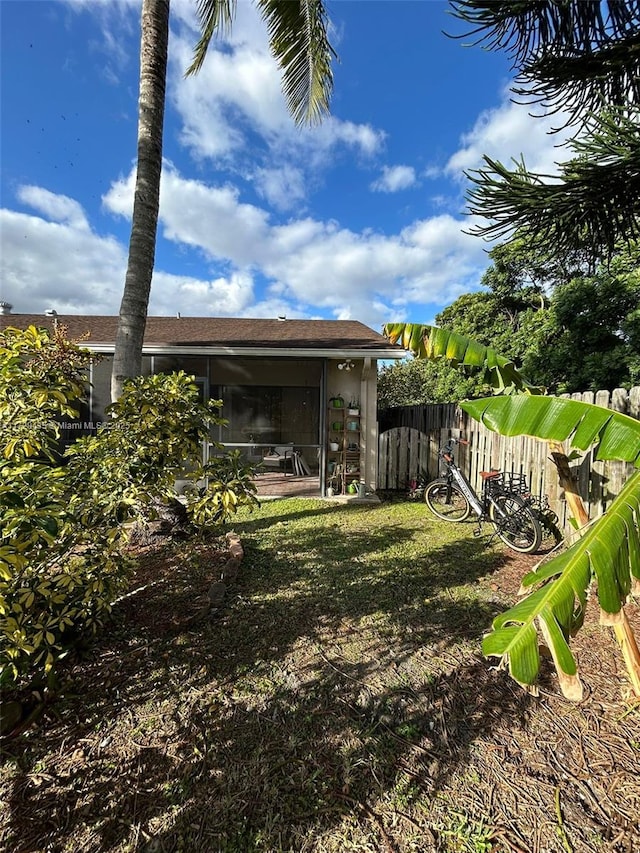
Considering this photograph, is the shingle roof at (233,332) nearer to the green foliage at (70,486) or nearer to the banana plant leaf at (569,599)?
the green foliage at (70,486)

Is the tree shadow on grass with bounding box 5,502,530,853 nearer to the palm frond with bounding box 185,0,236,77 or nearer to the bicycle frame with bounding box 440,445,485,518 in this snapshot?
the bicycle frame with bounding box 440,445,485,518

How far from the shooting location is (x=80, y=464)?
2676mm

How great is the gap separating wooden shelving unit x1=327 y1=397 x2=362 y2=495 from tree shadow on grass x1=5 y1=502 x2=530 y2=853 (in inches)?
205

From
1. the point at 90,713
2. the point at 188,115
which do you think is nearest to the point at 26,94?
the point at 188,115

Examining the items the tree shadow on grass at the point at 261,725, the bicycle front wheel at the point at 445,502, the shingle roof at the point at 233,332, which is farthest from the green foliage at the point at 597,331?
the tree shadow on grass at the point at 261,725

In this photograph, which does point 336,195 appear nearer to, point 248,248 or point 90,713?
point 248,248

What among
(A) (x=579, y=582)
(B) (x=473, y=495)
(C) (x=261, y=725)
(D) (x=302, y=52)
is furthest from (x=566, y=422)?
(D) (x=302, y=52)

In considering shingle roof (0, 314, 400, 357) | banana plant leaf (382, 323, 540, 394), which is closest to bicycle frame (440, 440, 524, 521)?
banana plant leaf (382, 323, 540, 394)

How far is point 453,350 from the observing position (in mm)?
3906

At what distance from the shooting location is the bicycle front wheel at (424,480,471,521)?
6935 mm

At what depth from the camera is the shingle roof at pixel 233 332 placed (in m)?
8.78

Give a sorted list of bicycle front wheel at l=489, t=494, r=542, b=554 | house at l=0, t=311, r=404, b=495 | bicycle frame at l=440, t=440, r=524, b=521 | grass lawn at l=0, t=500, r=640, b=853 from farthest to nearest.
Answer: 1. house at l=0, t=311, r=404, b=495
2. bicycle frame at l=440, t=440, r=524, b=521
3. bicycle front wheel at l=489, t=494, r=542, b=554
4. grass lawn at l=0, t=500, r=640, b=853

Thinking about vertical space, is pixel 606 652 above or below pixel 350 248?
below

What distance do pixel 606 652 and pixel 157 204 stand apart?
6738mm
